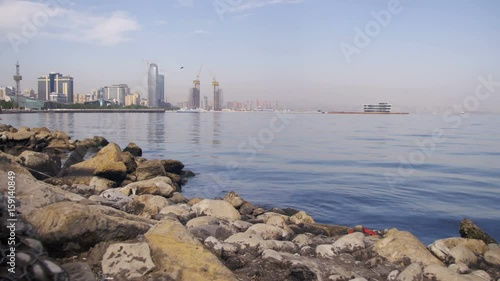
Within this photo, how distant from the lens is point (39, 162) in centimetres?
1483

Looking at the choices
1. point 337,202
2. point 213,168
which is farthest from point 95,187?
A: point 213,168

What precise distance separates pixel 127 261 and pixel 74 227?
0.85 meters

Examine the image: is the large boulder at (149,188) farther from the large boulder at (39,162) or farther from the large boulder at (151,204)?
the large boulder at (39,162)

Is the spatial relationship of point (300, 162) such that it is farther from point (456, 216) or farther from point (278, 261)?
point (278, 261)

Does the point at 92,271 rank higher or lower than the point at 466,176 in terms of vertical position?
higher

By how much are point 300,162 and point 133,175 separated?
1150 cm

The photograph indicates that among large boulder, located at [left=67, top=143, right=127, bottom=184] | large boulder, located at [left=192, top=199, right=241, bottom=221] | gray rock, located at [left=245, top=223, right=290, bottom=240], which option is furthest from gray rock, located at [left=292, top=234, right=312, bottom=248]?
large boulder, located at [left=67, top=143, right=127, bottom=184]

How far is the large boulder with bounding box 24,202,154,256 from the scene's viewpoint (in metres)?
4.91

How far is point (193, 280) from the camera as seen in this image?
450cm

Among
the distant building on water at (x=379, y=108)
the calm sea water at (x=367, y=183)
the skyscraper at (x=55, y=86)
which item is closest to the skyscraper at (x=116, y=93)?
the skyscraper at (x=55, y=86)

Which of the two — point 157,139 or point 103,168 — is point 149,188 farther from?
point 157,139

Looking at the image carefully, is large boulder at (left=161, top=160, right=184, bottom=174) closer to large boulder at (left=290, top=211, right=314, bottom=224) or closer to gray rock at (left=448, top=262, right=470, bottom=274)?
large boulder at (left=290, top=211, right=314, bottom=224)

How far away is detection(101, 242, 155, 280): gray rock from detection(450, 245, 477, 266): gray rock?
5348 millimetres

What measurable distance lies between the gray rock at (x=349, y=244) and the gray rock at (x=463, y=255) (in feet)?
5.31
